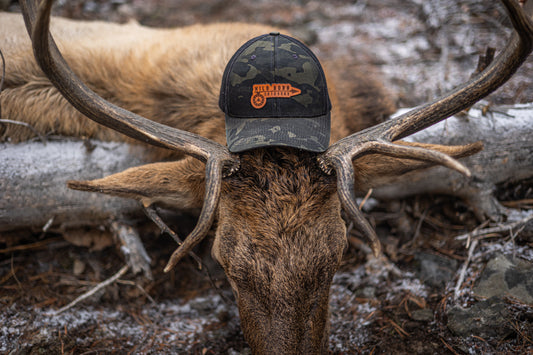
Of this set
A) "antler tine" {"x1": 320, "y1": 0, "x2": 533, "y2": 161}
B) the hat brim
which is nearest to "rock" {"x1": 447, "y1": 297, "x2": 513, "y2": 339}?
"antler tine" {"x1": 320, "y1": 0, "x2": 533, "y2": 161}

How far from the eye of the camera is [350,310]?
3.23 m

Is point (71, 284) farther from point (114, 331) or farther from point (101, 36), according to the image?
point (101, 36)

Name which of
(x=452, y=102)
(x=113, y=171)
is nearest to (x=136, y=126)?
(x=113, y=171)

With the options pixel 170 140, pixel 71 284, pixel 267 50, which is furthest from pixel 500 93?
pixel 71 284

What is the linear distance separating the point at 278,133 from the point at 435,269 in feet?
6.67

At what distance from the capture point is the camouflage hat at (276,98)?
2359 millimetres

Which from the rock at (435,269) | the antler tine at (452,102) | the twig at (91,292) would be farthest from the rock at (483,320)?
the twig at (91,292)

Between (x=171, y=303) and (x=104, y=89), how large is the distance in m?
1.98

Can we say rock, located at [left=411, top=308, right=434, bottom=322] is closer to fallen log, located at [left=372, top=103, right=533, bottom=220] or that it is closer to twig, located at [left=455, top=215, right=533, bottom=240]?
twig, located at [left=455, top=215, right=533, bottom=240]

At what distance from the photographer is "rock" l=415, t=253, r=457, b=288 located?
10.9 ft

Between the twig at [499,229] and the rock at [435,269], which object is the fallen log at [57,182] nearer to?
the rock at [435,269]

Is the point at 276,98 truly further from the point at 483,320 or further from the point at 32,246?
the point at 32,246

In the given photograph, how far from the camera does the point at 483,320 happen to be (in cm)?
276

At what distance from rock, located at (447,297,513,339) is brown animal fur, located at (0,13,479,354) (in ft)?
3.45
